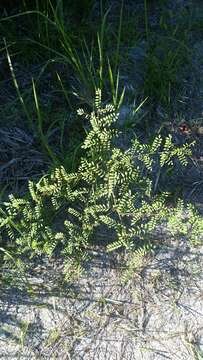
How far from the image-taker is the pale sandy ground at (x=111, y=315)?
6.40 ft

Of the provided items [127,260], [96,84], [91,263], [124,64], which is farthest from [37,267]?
[124,64]

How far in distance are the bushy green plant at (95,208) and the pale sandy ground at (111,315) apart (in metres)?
0.10

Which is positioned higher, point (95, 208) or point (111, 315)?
point (95, 208)

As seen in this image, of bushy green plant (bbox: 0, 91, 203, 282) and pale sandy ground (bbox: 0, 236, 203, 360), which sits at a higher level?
bushy green plant (bbox: 0, 91, 203, 282)

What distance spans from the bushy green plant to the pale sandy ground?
104 mm

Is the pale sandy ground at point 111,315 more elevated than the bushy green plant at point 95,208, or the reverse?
the bushy green plant at point 95,208

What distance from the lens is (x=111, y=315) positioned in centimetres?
201

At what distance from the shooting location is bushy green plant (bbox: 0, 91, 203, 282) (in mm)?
2051

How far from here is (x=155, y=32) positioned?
2654mm

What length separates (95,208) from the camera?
2.07 metres

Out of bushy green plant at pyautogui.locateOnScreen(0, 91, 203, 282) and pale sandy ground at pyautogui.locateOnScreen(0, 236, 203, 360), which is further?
bushy green plant at pyautogui.locateOnScreen(0, 91, 203, 282)

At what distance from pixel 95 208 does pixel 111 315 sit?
38cm

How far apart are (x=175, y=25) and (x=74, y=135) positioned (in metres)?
0.77

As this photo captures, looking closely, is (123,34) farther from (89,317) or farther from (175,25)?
(89,317)
